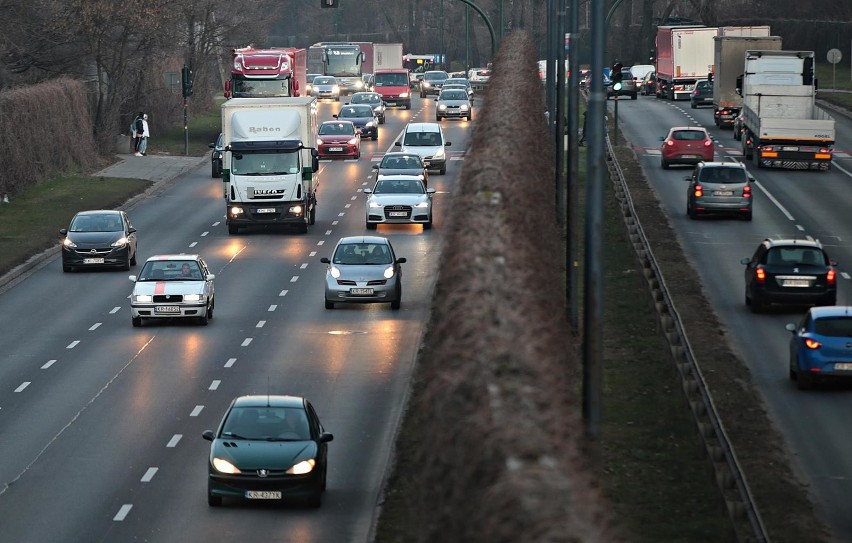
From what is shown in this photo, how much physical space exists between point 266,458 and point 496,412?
1142 centimetres

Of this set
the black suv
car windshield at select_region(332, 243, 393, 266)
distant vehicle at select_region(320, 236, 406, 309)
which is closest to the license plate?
distant vehicle at select_region(320, 236, 406, 309)

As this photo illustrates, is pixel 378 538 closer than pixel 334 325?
Yes

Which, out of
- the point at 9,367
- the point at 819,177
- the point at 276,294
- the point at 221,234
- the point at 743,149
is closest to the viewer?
the point at 9,367

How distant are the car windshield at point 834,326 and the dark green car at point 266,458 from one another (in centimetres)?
925

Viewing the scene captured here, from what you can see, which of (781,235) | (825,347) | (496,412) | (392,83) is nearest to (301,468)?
(825,347)

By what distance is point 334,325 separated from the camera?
103ft

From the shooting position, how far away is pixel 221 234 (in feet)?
148

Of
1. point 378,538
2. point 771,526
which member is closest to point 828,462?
point 771,526

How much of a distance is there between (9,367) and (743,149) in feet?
127

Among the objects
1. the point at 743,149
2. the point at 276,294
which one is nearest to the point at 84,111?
the point at 743,149

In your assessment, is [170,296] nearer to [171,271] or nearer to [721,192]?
[171,271]

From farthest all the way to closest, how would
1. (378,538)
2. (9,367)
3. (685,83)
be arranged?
(685,83) < (9,367) < (378,538)

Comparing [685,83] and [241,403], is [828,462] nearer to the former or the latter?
[241,403]

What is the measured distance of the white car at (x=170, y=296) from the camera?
31.1m
